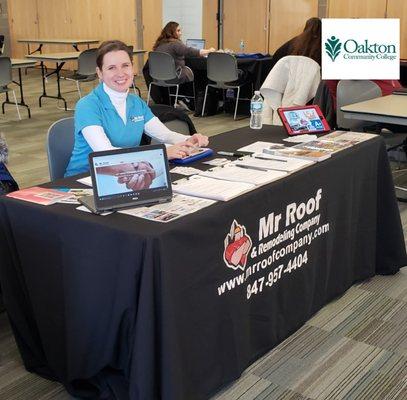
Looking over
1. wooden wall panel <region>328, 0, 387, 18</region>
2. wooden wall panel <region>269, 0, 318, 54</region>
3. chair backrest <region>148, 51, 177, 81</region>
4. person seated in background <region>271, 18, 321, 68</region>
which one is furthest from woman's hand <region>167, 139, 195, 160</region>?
wooden wall panel <region>269, 0, 318, 54</region>

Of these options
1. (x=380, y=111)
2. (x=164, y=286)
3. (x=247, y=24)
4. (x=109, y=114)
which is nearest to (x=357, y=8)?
(x=247, y=24)

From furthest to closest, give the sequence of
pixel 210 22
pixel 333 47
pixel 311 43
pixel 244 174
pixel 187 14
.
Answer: pixel 187 14 → pixel 210 22 → pixel 311 43 → pixel 333 47 → pixel 244 174

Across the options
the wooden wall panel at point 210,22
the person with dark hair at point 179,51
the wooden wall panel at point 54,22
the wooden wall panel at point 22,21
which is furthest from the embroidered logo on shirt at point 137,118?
the wooden wall panel at point 22,21

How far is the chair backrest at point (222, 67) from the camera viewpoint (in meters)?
6.79

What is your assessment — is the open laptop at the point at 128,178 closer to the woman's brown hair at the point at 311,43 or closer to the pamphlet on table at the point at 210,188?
the pamphlet on table at the point at 210,188

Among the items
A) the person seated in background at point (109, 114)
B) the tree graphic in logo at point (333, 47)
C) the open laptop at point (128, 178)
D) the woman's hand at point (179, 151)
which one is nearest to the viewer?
the open laptop at point (128, 178)

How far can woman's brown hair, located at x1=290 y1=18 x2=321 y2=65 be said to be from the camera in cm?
438

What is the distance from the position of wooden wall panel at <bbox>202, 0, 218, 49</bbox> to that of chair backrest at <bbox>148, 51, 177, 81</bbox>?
376 cm

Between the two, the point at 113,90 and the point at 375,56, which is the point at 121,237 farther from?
the point at 375,56

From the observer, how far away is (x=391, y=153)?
4973 mm

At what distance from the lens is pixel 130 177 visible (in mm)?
1763

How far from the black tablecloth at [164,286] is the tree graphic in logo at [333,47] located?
1.68 meters

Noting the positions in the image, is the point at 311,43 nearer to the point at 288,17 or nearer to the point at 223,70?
the point at 223,70

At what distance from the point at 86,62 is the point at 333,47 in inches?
173
